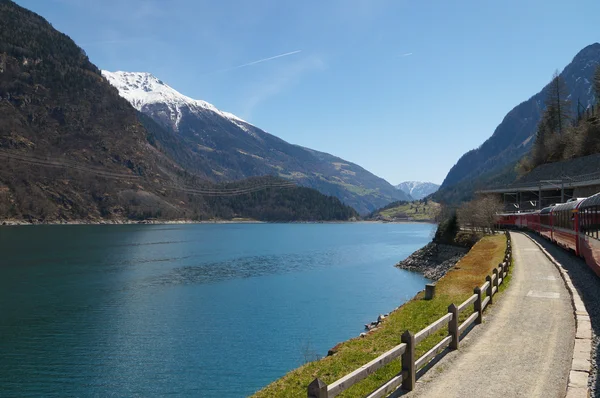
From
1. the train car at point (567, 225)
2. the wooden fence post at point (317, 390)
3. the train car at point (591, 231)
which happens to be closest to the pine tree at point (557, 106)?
the train car at point (567, 225)

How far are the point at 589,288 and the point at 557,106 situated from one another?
138441mm

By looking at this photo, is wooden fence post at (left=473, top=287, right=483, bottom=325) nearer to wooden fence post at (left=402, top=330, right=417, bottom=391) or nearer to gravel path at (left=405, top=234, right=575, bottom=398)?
gravel path at (left=405, top=234, right=575, bottom=398)

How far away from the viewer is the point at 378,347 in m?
20.6

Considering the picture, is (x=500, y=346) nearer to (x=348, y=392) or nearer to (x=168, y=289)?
(x=348, y=392)

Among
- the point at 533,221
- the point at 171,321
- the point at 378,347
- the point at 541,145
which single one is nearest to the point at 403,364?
the point at 378,347

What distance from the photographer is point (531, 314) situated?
847 inches

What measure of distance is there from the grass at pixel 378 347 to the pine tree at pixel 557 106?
420ft

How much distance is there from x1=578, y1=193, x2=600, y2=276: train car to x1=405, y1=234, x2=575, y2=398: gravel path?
589 cm

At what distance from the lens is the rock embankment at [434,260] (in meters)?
75.2

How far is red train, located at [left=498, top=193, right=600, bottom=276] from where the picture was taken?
30473 millimetres

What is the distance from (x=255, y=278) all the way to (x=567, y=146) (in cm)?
9345

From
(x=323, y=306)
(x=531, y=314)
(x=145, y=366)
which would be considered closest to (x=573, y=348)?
(x=531, y=314)

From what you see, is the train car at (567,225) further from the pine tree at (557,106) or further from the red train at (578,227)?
the pine tree at (557,106)

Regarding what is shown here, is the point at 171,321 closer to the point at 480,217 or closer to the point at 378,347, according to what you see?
the point at 378,347
